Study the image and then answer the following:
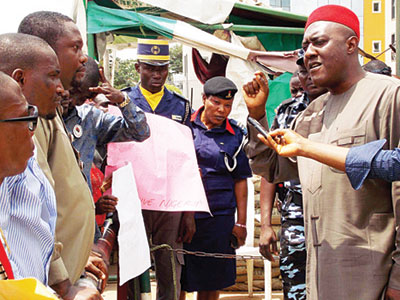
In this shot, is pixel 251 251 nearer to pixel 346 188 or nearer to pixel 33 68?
pixel 346 188

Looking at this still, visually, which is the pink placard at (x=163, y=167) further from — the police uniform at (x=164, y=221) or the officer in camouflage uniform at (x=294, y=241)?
the officer in camouflage uniform at (x=294, y=241)

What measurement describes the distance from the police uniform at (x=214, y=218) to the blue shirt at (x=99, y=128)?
1272mm

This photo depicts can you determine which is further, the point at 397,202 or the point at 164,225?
the point at 164,225

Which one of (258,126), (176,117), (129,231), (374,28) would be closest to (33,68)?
(258,126)

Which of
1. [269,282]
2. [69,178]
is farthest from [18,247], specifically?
[269,282]

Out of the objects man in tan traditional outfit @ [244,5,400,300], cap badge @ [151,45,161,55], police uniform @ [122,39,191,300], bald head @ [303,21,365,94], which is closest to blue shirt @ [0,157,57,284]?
man in tan traditional outfit @ [244,5,400,300]

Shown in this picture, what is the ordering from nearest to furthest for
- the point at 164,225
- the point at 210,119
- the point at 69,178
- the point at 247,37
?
the point at 69,178 → the point at 164,225 → the point at 210,119 → the point at 247,37

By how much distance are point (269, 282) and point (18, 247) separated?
5.24 metres

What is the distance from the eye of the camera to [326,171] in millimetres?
3223

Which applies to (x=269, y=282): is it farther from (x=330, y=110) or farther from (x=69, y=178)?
(x=69, y=178)

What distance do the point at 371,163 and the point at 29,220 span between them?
5.19ft

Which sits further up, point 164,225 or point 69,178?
point 69,178

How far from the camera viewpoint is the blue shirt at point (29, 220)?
1966 mm

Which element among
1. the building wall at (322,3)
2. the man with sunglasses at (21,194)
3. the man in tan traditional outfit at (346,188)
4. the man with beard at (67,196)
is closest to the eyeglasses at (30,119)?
the man with sunglasses at (21,194)
